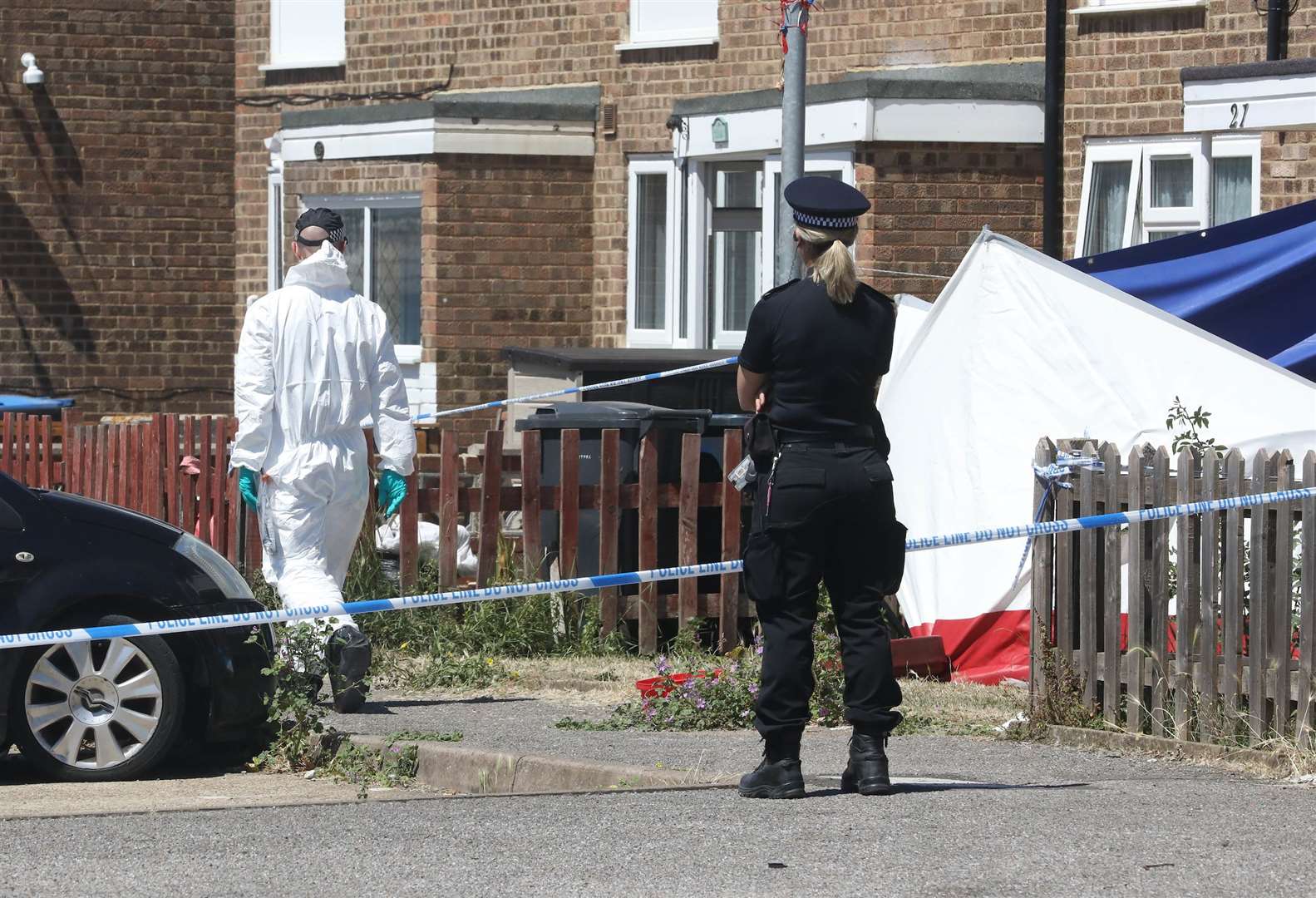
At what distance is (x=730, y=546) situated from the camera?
10.3m

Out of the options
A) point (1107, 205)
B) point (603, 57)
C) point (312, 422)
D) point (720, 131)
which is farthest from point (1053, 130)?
point (312, 422)

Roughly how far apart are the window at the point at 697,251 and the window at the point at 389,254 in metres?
1.97

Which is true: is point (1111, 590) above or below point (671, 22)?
below

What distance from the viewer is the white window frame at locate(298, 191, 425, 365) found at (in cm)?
1728

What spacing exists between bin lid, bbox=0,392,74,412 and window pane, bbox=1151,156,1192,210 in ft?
32.4

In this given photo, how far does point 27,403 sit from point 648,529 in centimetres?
988

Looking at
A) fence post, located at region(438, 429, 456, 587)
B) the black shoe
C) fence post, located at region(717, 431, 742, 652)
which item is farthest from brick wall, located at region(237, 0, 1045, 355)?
the black shoe

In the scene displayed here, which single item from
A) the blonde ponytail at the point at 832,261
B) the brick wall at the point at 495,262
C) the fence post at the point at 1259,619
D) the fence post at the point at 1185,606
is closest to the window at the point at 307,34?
the brick wall at the point at 495,262

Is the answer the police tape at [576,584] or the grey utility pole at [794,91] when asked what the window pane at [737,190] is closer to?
the grey utility pole at [794,91]

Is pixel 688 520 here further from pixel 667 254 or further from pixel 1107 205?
pixel 667 254

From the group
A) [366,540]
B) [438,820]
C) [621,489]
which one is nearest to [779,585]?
[438,820]

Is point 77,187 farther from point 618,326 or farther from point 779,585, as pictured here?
point 779,585

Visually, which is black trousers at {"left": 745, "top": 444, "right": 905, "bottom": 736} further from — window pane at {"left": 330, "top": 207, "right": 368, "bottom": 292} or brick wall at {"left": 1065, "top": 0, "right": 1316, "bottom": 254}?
window pane at {"left": 330, "top": 207, "right": 368, "bottom": 292}

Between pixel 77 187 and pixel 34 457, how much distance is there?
5.02 metres
